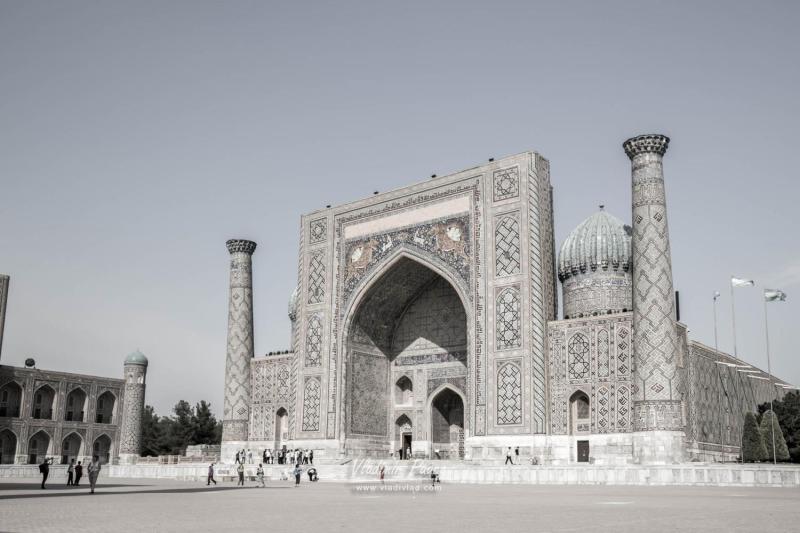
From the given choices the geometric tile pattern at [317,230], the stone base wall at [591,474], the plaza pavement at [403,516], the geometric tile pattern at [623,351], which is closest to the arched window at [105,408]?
the geometric tile pattern at [317,230]

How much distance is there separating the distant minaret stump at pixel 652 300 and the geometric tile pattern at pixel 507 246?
272 cm

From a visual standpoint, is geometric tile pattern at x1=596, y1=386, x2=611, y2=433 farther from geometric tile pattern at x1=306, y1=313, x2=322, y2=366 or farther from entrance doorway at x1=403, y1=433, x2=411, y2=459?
geometric tile pattern at x1=306, y1=313, x2=322, y2=366

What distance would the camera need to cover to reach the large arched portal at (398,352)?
72.2 ft

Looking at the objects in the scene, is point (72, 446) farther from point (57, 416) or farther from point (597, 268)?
point (597, 268)

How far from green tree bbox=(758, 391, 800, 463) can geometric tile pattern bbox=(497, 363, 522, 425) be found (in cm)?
1014

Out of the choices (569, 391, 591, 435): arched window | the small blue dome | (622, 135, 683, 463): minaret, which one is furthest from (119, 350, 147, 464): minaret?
(622, 135, 683, 463): minaret

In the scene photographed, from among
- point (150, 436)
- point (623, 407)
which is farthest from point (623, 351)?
point (150, 436)

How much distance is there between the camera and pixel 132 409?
113ft

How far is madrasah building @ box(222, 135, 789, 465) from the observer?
17.3m

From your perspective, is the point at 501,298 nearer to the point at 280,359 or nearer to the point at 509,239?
the point at 509,239

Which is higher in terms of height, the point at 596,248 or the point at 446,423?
the point at 596,248

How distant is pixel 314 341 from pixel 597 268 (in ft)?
25.7

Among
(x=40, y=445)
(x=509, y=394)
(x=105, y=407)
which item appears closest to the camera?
(x=509, y=394)

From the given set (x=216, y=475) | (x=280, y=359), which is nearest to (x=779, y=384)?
(x=280, y=359)
